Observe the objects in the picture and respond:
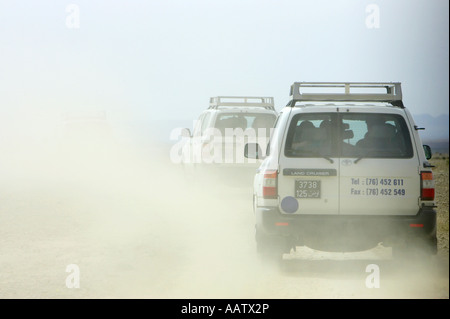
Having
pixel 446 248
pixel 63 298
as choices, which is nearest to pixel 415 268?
pixel 446 248

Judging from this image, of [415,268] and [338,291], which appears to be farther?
[415,268]

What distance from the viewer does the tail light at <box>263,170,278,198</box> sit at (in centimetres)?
926

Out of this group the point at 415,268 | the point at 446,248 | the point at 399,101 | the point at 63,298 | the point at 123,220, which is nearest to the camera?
the point at 63,298

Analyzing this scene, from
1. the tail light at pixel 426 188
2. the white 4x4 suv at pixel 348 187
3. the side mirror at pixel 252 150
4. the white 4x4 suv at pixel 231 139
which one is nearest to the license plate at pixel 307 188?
the white 4x4 suv at pixel 348 187

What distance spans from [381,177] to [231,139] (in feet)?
27.4

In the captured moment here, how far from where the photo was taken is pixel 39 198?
20.3 meters

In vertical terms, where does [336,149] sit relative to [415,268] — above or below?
above

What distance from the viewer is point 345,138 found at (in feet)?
31.7

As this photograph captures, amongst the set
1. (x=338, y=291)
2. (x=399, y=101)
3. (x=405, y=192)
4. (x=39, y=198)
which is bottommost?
(x=39, y=198)

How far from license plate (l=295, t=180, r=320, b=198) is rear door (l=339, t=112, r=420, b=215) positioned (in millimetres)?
273

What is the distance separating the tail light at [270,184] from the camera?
926cm

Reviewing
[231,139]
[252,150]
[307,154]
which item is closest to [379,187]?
[307,154]

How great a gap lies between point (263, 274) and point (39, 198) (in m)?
11.8

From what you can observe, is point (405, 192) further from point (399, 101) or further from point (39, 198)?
point (39, 198)
